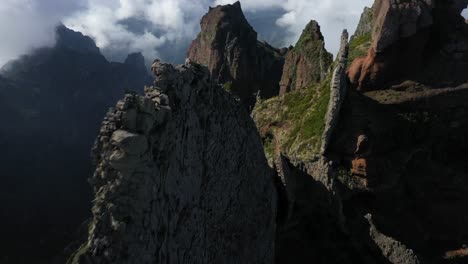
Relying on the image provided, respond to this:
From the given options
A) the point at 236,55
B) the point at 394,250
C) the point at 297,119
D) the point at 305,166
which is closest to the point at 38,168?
the point at 236,55

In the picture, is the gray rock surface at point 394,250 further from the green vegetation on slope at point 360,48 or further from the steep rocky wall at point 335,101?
the green vegetation on slope at point 360,48

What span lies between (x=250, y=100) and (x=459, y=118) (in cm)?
6908

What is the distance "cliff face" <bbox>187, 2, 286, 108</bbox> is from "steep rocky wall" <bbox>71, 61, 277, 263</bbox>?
310ft

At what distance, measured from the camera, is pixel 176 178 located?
1402cm

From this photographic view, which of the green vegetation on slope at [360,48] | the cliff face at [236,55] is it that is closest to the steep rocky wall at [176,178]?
the green vegetation on slope at [360,48]

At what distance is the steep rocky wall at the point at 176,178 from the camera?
11.6 metres

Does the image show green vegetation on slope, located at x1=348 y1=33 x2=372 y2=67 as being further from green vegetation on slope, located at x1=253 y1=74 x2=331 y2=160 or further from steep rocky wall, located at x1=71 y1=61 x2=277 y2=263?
steep rocky wall, located at x1=71 y1=61 x2=277 y2=263

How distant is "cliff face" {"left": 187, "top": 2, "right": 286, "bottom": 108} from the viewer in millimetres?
120688

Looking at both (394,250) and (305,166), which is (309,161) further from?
(394,250)

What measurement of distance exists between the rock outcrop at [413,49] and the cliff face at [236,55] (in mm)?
69987

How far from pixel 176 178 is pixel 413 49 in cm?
3530

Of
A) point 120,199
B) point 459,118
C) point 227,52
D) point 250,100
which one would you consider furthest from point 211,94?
point 227,52

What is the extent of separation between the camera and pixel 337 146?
39875mm

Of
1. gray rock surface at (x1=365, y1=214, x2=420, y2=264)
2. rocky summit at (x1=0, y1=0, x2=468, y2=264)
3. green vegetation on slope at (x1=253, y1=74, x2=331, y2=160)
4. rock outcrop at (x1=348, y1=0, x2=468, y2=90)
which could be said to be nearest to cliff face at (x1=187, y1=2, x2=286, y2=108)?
rocky summit at (x1=0, y1=0, x2=468, y2=264)
